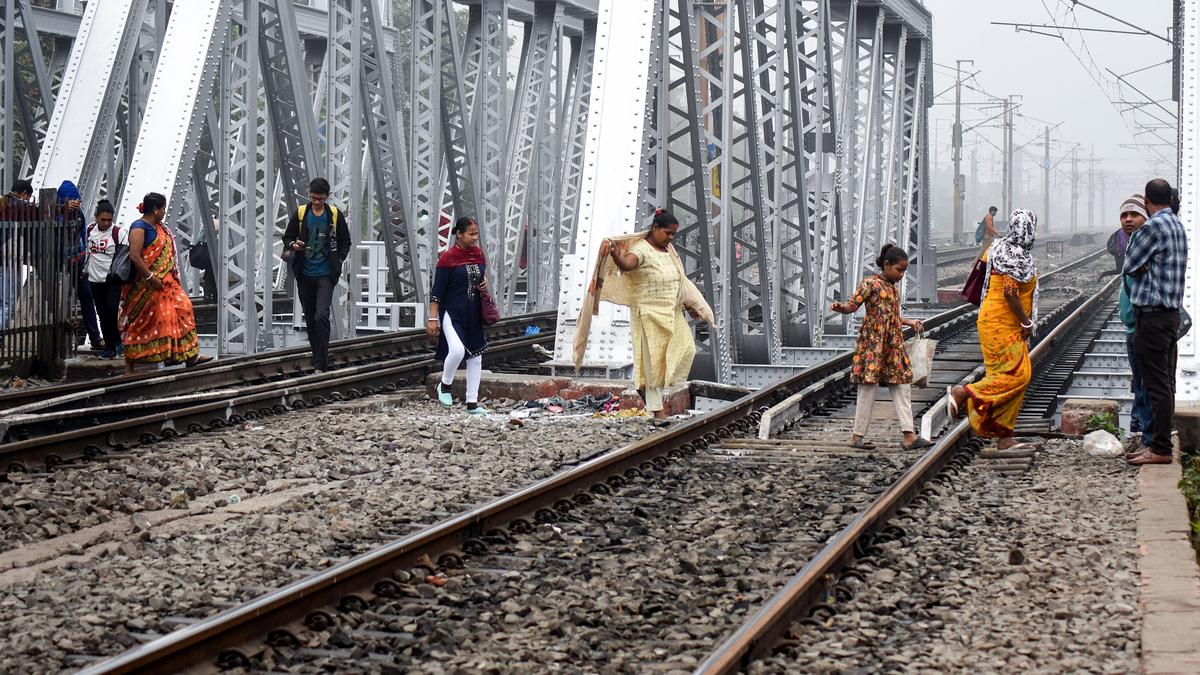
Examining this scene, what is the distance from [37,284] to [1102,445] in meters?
10.5

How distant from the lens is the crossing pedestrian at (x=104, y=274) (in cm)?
1605

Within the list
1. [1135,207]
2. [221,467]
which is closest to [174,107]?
[221,467]

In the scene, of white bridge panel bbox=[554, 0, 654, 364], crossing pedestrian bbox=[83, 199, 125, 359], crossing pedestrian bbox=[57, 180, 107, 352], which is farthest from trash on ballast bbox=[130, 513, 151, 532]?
crossing pedestrian bbox=[57, 180, 107, 352]

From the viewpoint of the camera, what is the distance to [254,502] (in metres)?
8.88

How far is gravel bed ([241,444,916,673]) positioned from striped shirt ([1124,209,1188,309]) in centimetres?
195

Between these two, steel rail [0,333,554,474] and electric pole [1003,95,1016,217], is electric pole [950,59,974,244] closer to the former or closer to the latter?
electric pole [1003,95,1016,217]

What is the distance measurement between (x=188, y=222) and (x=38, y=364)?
33.4 ft

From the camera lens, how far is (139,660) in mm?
5008

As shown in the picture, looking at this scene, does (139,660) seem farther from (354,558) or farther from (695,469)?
(695,469)

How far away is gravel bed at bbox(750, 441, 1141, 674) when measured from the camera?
5594 mm

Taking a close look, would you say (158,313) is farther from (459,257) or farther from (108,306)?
(459,257)

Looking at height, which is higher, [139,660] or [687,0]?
[687,0]

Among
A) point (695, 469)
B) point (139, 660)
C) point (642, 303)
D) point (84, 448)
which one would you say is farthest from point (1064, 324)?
point (139, 660)

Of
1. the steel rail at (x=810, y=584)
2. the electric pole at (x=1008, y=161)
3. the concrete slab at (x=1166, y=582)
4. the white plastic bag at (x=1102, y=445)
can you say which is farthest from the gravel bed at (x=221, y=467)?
the electric pole at (x=1008, y=161)
